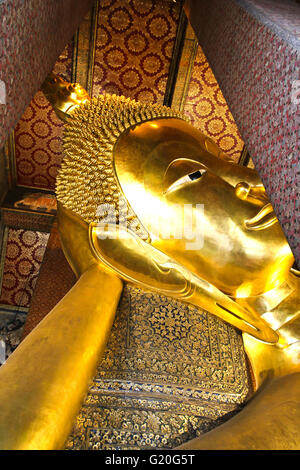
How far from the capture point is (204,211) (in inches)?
68.4

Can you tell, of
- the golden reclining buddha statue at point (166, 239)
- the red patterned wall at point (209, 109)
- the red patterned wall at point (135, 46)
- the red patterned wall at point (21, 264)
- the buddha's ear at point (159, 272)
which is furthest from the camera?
the red patterned wall at point (21, 264)

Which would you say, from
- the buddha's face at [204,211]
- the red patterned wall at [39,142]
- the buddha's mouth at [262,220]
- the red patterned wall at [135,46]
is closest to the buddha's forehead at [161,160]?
the buddha's face at [204,211]

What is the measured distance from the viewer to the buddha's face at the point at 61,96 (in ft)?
7.26

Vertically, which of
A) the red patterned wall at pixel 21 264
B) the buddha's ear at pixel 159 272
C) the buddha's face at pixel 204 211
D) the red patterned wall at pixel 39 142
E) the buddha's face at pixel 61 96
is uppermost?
the buddha's face at pixel 61 96

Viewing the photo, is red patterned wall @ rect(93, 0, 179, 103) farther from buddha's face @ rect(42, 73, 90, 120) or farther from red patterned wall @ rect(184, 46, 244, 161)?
buddha's face @ rect(42, 73, 90, 120)

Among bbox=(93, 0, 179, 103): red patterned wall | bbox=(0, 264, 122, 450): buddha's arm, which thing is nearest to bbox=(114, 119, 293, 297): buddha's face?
bbox=(0, 264, 122, 450): buddha's arm

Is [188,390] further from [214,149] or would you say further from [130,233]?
[214,149]

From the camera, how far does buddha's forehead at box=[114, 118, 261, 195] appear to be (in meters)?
1.81

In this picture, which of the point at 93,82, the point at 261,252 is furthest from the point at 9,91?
the point at 93,82

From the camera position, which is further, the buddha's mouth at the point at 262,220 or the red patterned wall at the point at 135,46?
the red patterned wall at the point at 135,46

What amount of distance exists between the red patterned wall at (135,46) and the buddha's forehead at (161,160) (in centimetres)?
135

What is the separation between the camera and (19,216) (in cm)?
333

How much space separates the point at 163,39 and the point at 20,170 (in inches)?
59.8

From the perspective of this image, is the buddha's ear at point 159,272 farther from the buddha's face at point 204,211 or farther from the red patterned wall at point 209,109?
the red patterned wall at point 209,109
